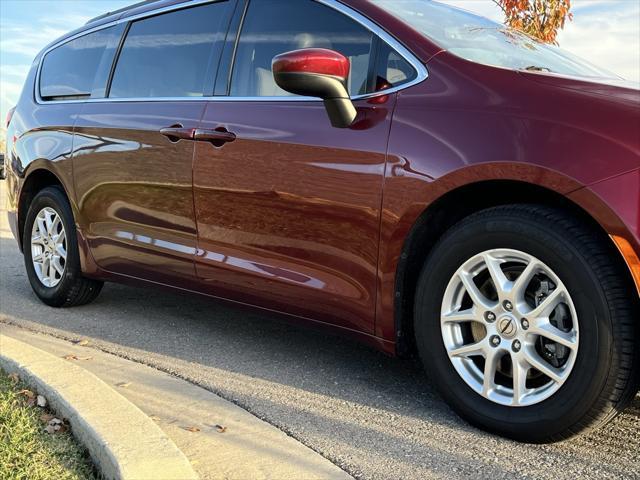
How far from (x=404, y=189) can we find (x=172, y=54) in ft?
6.31

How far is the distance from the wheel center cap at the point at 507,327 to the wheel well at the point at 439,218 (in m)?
0.43

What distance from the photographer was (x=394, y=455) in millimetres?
2682

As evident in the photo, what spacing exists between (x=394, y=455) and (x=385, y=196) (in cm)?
97

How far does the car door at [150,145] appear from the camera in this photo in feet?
12.7

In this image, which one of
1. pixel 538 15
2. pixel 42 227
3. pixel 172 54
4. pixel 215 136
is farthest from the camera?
pixel 538 15

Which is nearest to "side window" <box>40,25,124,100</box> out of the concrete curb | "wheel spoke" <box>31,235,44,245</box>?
"wheel spoke" <box>31,235,44,245</box>

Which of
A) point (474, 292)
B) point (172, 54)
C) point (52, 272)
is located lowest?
point (52, 272)

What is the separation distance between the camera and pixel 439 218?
2.98 metres

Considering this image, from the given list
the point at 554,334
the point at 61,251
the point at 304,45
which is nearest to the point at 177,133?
the point at 304,45

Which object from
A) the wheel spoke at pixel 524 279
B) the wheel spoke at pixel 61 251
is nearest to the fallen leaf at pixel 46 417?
the wheel spoke at pixel 524 279

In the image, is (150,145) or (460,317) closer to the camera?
(460,317)

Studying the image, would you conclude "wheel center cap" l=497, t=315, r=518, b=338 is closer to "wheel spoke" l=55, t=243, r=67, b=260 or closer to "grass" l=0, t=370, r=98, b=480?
"grass" l=0, t=370, r=98, b=480

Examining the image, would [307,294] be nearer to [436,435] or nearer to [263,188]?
[263,188]

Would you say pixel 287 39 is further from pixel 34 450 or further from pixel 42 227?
pixel 42 227
